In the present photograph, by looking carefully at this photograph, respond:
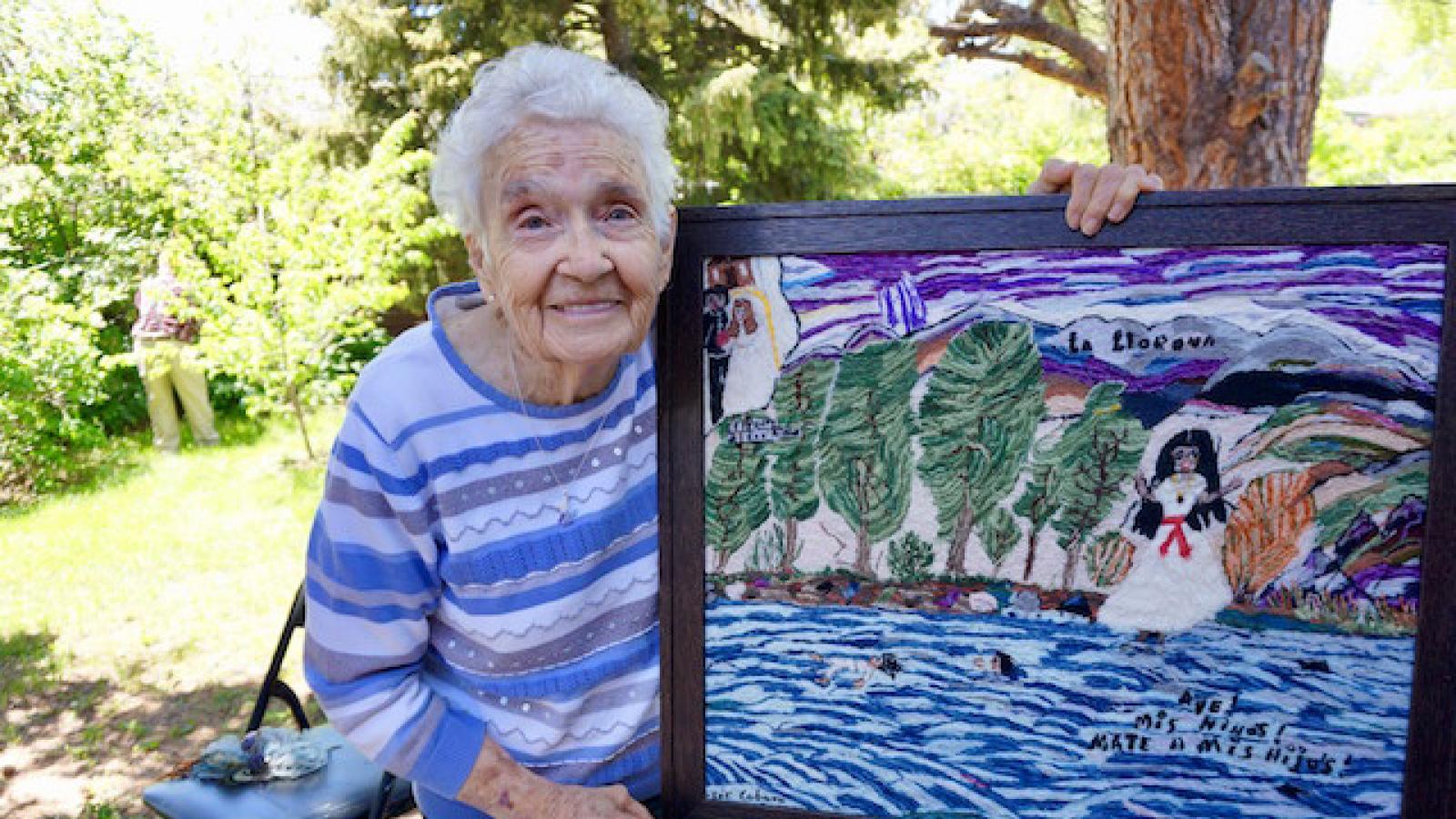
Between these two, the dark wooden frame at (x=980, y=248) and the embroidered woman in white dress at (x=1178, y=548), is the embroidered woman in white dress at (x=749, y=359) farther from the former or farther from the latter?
the embroidered woman in white dress at (x=1178, y=548)

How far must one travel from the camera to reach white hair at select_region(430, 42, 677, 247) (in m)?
1.44

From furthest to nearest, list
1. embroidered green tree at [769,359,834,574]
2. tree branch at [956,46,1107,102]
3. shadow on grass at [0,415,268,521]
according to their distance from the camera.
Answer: shadow on grass at [0,415,268,521]
tree branch at [956,46,1107,102]
embroidered green tree at [769,359,834,574]

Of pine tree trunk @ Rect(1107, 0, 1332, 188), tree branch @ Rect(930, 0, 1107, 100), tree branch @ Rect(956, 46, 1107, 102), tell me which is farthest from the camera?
tree branch @ Rect(956, 46, 1107, 102)

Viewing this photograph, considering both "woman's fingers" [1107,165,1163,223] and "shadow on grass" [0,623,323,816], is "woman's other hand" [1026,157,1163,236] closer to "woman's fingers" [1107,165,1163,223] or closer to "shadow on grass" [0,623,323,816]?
"woman's fingers" [1107,165,1163,223]

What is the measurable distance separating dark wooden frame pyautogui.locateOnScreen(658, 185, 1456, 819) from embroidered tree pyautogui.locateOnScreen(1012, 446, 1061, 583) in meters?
0.30

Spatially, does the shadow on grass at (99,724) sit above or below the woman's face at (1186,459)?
below

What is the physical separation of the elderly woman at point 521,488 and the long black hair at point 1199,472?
1.21 feet

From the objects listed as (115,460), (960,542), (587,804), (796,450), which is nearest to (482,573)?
(587,804)

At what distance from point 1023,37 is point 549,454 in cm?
364

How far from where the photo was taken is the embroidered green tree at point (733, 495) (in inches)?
60.1

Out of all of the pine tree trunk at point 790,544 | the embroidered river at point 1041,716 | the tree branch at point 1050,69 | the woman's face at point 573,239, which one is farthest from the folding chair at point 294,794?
the tree branch at point 1050,69
